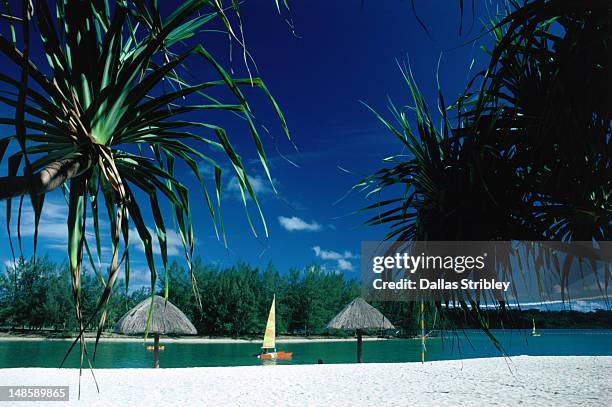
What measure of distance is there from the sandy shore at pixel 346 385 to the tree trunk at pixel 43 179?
7154mm

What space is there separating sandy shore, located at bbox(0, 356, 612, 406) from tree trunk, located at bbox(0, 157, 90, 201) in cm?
715

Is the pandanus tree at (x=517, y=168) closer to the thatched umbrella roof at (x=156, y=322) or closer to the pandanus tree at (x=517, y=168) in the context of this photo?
the pandanus tree at (x=517, y=168)

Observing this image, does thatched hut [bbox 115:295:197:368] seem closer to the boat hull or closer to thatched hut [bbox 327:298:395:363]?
thatched hut [bbox 327:298:395:363]

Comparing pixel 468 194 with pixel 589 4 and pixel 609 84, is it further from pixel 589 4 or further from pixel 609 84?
pixel 589 4

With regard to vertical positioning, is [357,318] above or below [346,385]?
above

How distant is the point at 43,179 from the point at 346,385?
1004 centimetres

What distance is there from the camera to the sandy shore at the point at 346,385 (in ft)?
27.0

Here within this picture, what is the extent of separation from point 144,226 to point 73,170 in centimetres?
38

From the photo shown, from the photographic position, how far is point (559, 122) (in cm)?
253

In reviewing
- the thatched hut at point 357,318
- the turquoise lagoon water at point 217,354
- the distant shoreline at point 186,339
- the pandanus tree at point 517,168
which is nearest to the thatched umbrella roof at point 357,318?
the thatched hut at point 357,318

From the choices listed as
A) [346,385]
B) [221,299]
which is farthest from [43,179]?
[221,299]

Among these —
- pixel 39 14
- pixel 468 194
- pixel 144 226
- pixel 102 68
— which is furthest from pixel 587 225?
pixel 39 14

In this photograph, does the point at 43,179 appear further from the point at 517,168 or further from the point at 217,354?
the point at 217,354

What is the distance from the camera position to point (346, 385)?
10.5 metres
